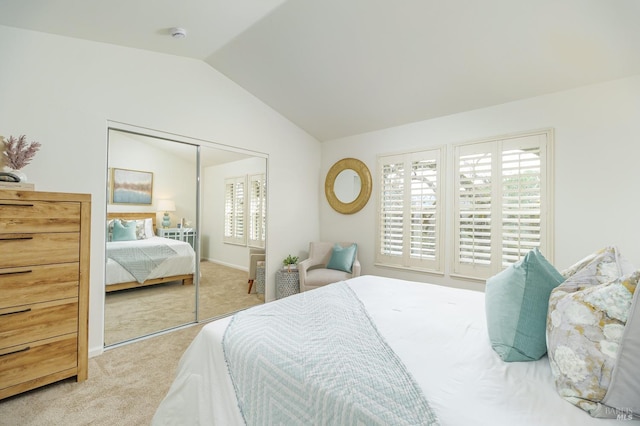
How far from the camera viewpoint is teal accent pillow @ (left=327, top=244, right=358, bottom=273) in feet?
12.9

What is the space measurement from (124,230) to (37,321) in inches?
39.6

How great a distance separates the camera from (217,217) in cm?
352

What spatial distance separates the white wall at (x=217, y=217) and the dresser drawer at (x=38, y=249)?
133 cm

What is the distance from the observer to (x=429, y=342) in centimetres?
137

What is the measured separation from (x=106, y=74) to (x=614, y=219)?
4.49 meters

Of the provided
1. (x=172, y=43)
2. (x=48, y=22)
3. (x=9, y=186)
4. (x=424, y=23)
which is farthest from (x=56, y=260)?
(x=424, y=23)

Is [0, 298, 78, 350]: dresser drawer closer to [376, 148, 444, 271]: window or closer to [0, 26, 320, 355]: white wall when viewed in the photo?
[0, 26, 320, 355]: white wall

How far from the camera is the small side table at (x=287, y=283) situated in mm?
3994

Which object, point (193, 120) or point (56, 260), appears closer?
point (56, 260)

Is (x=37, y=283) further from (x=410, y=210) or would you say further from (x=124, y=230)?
(x=410, y=210)

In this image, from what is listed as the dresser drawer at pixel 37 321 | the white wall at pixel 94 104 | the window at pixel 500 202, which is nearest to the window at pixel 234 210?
the white wall at pixel 94 104

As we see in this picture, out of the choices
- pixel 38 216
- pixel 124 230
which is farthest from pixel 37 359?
pixel 124 230

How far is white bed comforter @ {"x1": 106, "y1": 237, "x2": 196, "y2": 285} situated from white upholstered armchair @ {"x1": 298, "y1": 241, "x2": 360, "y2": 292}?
1.28m

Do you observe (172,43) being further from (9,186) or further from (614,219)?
(614,219)
